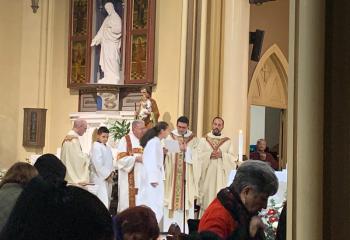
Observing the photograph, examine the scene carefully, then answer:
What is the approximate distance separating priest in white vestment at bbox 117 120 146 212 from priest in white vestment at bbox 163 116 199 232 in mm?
514

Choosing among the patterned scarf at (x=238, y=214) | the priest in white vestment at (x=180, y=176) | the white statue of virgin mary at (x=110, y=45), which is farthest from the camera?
the white statue of virgin mary at (x=110, y=45)

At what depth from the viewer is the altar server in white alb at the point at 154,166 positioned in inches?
374

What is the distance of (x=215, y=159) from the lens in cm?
978

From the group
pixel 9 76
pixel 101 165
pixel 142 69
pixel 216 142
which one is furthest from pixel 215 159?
pixel 9 76

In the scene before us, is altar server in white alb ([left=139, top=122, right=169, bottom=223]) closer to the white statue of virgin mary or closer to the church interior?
the church interior

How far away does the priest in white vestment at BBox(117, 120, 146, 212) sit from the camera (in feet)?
32.6

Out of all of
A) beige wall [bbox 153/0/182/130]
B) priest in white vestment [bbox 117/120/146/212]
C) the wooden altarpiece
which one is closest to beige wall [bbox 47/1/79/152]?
the wooden altarpiece

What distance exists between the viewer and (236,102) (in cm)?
1113

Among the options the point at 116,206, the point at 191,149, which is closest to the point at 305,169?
the point at 191,149

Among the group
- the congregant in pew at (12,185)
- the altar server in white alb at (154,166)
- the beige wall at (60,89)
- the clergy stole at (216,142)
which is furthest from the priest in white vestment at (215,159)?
Result: the congregant in pew at (12,185)

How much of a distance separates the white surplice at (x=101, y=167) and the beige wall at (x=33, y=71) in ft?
10.7

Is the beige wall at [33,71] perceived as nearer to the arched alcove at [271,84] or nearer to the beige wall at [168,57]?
the beige wall at [168,57]

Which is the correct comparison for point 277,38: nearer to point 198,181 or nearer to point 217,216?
point 198,181

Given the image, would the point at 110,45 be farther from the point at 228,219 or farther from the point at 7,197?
the point at 228,219
